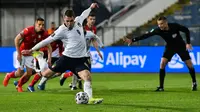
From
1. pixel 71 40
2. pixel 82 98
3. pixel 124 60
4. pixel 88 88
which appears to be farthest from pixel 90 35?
pixel 124 60

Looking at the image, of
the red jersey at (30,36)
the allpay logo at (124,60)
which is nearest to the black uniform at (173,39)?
the red jersey at (30,36)

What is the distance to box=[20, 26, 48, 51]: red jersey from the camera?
16.2 m

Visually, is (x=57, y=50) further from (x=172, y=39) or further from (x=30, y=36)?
(x=172, y=39)

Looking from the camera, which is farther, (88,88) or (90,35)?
(90,35)

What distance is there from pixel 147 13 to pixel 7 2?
8.34 m

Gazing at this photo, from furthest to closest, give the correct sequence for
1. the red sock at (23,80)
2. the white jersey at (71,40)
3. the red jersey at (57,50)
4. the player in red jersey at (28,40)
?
the red jersey at (57,50) < the red sock at (23,80) < the player in red jersey at (28,40) < the white jersey at (71,40)

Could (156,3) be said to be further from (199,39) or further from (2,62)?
(2,62)

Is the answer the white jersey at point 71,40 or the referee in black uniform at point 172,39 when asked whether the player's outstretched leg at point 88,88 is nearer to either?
the white jersey at point 71,40

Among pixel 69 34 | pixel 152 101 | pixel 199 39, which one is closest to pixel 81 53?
pixel 69 34

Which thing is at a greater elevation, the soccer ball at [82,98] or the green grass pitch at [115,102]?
the soccer ball at [82,98]

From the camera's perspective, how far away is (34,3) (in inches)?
1361

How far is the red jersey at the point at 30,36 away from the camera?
16.2 m

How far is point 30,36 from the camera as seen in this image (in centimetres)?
1631

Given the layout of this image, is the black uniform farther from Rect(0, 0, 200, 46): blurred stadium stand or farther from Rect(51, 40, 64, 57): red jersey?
Rect(0, 0, 200, 46): blurred stadium stand
